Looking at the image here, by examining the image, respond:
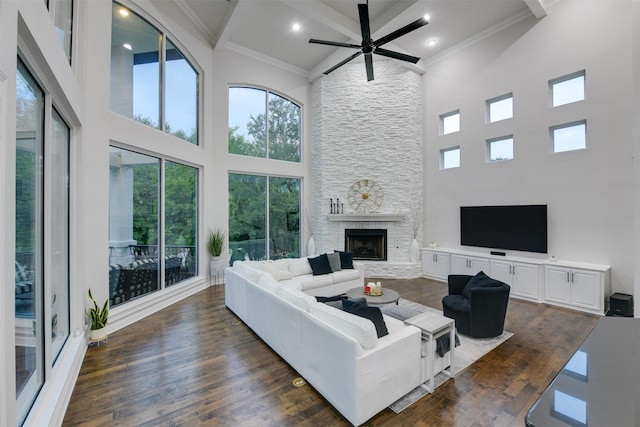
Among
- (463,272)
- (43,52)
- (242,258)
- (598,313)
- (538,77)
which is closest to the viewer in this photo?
(43,52)

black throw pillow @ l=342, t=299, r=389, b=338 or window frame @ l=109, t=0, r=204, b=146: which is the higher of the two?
window frame @ l=109, t=0, r=204, b=146

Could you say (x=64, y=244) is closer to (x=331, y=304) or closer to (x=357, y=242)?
(x=331, y=304)

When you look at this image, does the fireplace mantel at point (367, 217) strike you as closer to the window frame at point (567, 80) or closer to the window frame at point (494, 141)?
the window frame at point (494, 141)

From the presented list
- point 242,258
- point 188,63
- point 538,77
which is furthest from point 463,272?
point 188,63

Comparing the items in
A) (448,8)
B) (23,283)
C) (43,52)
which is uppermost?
(448,8)

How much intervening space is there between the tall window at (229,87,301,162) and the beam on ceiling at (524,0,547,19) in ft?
18.0

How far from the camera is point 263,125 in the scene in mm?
7324

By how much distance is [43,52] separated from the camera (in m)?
1.95

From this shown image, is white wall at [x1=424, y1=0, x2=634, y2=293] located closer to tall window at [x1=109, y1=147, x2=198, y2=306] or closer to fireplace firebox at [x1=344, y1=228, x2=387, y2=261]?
fireplace firebox at [x1=344, y1=228, x2=387, y2=261]

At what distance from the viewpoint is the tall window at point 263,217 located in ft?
22.3

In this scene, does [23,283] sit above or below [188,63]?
below

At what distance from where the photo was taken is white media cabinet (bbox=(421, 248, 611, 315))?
4.45 m

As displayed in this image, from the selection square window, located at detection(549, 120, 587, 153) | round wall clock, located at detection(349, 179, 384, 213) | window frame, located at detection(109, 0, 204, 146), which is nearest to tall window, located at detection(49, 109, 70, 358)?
window frame, located at detection(109, 0, 204, 146)

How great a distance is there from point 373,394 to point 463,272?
15.8 ft
